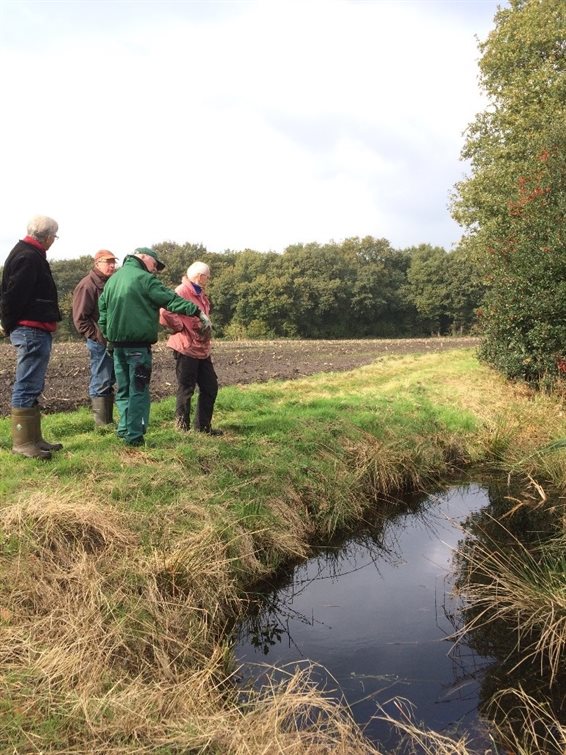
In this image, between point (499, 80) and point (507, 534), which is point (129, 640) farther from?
point (499, 80)

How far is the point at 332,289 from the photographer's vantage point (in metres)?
55.1

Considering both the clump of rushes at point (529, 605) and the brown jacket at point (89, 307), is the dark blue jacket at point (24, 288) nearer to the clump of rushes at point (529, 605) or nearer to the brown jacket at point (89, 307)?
the brown jacket at point (89, 307)

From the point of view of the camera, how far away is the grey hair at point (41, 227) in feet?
17.8

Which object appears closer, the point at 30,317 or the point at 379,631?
the point at 379,631

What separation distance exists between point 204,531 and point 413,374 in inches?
434

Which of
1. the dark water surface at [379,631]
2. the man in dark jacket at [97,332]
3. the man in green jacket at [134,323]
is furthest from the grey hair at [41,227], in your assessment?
the dark water surface at [379,631]

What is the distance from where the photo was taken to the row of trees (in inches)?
2077

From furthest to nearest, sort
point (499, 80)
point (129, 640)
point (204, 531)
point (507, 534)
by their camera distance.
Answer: point (499, 80) → point (507, 534) → point (204, 531) → point (129, 640)

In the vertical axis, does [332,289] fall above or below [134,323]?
above

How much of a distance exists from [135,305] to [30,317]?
3.25 feet

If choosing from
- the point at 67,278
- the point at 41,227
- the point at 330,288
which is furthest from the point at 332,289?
the point at 41,227

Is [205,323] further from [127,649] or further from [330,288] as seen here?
[330,288]

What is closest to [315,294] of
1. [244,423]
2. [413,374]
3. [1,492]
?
[413,374]

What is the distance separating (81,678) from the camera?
3018 mm
